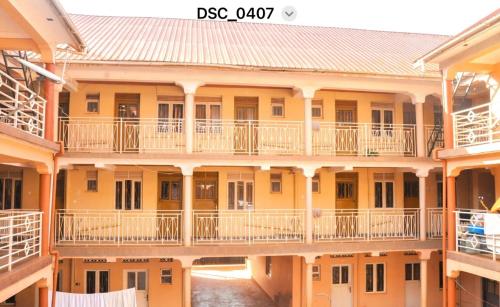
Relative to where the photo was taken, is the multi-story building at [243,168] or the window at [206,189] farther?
the window at [206,189]

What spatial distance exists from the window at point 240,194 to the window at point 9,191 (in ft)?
23.6

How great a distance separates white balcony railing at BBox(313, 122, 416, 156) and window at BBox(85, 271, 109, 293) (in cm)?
845

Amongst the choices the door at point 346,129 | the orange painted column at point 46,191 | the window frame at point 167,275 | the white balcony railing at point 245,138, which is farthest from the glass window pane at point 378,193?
the orange painted column at point 46,191

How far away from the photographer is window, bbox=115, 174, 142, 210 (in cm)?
1653

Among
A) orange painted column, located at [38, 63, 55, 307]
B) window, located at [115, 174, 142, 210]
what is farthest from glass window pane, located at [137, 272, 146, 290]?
orange painted column, located at [38, 63, 55, 307]

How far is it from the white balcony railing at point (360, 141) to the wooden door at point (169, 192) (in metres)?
5.07

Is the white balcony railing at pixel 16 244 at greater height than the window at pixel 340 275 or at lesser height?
greater

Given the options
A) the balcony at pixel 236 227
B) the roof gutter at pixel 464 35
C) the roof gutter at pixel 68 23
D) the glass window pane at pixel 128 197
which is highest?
the roof gutter at pixel 464 35

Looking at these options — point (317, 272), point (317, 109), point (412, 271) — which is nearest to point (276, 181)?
point (317, 109)

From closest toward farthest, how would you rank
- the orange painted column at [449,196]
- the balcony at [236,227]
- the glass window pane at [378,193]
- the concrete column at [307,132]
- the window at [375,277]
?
the orange painted column at [449,196] < the balcony at [236,227] < the concrete column at [307,132] < the window at [375,277] < the glass window pane at [378,193]

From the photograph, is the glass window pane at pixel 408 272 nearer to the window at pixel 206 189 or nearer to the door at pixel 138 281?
the window at pixel 206 189

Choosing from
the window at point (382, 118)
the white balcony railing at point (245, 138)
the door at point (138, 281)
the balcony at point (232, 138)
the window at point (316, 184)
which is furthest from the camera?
the window at point (382, 118)

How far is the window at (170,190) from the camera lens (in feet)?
56.0

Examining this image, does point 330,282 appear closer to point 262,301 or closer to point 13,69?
point 262,301
